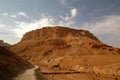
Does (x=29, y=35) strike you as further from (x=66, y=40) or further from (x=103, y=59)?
(x=103, y=59)

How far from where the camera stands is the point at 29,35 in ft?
433

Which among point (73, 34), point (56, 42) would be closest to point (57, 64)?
point (56, 42)

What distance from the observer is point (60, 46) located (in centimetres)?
9619

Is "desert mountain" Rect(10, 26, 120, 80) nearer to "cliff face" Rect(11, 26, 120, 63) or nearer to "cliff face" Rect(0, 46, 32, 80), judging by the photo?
"cliff face" Rect(11, 26, 120, 63)

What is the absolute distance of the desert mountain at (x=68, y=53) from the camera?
181 ft

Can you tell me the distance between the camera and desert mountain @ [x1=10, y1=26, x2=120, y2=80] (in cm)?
5509

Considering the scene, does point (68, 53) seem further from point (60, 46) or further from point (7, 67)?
point (7, 67)

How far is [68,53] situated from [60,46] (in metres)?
13.0

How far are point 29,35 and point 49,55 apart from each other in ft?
148

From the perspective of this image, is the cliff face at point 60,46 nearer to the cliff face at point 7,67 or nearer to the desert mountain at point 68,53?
the desert mountain at point 68,53

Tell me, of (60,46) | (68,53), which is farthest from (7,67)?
(60,46)

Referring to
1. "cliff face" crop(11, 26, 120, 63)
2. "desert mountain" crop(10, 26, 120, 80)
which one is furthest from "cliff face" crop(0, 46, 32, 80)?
"cliff face" crop(11, 26, 120, 63)

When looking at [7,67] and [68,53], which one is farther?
[68,53]

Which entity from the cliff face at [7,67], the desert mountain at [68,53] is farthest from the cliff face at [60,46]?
the cliff face at [7,67]
